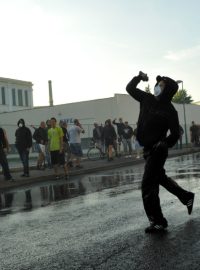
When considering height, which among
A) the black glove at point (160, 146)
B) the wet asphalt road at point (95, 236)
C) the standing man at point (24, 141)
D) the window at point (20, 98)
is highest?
the window at point (20, 98)

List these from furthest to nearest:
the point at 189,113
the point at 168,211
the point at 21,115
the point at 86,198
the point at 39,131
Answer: the point at 189,113 < the point at 21,115 < the point at 39,131 < the point at 86,198 < the point at 168,211

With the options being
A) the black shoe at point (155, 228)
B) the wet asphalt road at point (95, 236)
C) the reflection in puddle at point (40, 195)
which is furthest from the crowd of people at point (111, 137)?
the black shoe at point (155, 228)

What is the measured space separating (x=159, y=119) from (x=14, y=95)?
62.3 metres

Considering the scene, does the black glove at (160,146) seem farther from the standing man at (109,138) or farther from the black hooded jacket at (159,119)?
the standing man at (109,138)

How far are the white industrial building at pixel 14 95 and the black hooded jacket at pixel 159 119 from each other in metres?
59.5

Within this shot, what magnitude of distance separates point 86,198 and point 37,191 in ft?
8.96

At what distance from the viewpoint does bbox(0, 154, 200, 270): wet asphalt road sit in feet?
15.2

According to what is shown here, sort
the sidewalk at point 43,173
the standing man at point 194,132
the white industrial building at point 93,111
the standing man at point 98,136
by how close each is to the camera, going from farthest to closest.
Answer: the white industrial building at point 93,111, the standing man at point 194,132, the standing man at point 98,136, the sidewalk at point 43,173

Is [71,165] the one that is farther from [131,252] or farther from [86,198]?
[131,252]

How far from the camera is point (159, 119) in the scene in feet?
19.6

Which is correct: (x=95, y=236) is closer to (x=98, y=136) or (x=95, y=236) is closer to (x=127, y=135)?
(x=98, y=136)

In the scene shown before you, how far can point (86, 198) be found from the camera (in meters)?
9.41

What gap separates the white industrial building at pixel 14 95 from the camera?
6512 centimetres

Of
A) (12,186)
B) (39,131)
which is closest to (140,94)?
(12,186)
